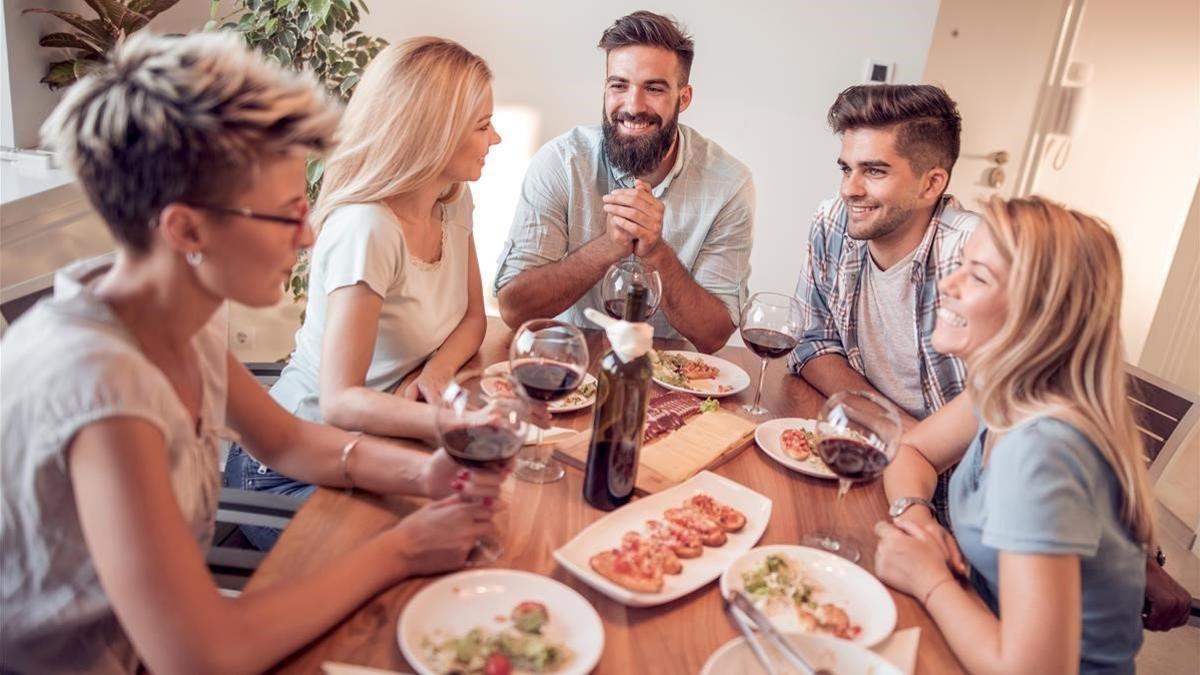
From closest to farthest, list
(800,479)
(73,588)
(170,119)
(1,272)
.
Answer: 1. (170,119)
2. (73,588)
3. (800,479)
4. (1,272)

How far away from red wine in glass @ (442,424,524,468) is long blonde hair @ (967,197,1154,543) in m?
0.69

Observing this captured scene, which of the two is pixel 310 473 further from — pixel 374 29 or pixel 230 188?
pixel 374 29

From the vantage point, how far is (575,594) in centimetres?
117

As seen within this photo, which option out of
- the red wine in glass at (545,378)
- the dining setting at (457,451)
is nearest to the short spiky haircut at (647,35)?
the dining setting at (457,451)

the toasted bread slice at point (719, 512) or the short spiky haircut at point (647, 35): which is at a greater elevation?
the short spiky haircut at point (647, 35)

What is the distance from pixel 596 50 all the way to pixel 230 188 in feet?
9.13

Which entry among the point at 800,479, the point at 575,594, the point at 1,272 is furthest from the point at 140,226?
the point at 1,272

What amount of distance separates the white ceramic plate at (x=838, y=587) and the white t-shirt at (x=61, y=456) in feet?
2.46

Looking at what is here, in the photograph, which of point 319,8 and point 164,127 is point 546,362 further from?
point 319,8

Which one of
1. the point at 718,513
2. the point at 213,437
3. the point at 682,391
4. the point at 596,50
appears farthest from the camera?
the point at 596,50

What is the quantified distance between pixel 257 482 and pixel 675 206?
137cm

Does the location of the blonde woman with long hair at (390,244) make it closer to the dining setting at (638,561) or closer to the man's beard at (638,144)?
the dining setting at (638,561)

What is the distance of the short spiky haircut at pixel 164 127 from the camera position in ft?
3.22

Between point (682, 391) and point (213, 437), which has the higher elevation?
point (213, 437)
